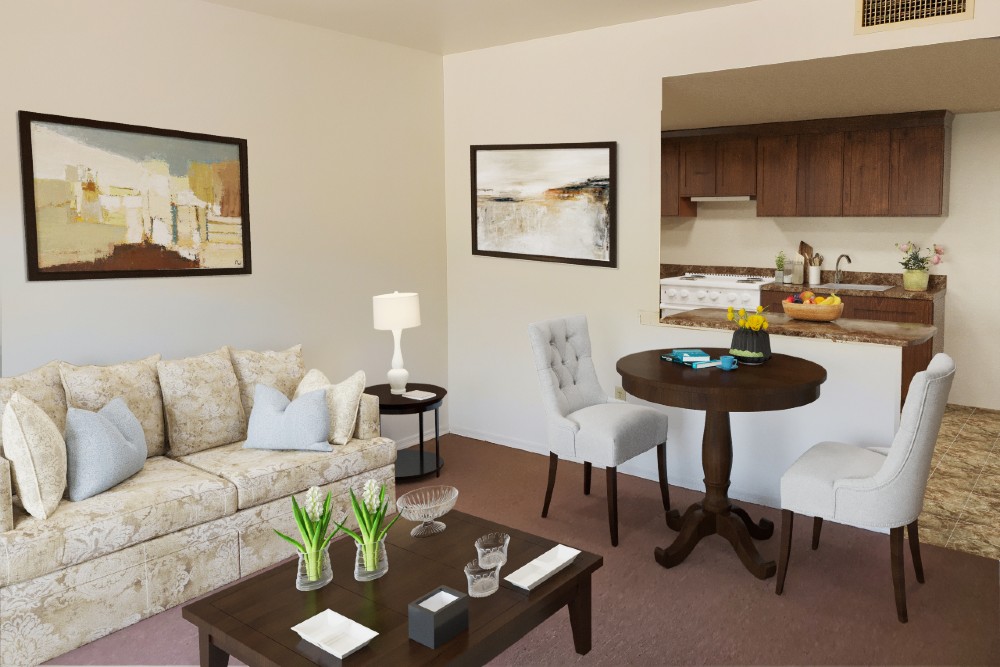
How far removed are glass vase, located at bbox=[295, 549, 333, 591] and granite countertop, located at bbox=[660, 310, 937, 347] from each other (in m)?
2.64

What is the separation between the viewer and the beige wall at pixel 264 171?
349 centimetres

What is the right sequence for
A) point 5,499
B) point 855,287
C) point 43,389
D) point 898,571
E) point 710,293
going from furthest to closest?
point 710,293, point 855,287, point 43,389, point 898,571, point 5,499

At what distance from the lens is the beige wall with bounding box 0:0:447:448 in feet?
11.5

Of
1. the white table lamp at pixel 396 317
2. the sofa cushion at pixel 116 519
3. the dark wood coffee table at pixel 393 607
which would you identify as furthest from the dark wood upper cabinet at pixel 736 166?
the sofa cushion at pixel 116 519

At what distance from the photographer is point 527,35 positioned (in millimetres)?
4770

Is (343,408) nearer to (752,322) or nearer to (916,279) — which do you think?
(752,322)

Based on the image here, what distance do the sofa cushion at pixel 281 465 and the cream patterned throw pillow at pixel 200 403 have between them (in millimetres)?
62

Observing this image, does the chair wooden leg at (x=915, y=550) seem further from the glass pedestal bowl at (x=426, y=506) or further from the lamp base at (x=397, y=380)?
the lamp base at (x=397, y=380)

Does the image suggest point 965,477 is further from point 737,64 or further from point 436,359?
point 436,359

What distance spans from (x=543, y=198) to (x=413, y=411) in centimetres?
159

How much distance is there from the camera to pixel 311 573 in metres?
2.43

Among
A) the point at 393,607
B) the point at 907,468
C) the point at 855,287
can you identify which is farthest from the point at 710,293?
the point at 393,607

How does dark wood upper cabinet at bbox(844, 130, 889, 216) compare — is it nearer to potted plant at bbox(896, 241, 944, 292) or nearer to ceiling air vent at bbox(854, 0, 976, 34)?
potted plant at bbox(896, 241, 944, 292)

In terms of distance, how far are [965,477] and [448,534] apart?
11.1 feet
